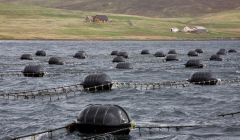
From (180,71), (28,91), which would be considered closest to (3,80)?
(28,91)

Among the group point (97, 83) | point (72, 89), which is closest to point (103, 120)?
point (97, 83)

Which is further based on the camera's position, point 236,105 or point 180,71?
point 180,71

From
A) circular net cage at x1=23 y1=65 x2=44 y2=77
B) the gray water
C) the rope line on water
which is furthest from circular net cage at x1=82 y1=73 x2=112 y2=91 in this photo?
circular net cage at x1=23 y1=65 x2=44 y2=77

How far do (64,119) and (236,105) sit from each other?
20.0 meters

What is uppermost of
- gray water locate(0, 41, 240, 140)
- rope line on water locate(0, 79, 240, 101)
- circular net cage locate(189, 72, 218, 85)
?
circular net cage locate(189, 72, 218, 85)

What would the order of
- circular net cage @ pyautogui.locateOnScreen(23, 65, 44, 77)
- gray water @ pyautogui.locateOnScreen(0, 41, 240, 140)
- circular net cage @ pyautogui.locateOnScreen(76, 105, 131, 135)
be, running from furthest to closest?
circular net cage @ pyautogui.locateOnScreen(23, 65, 44, 77), gray water @ pyautogui.locateOnScreen(0, 41, 240, 140), circular net cage @ pyautogui.locateOnScreen(76, 105, 131, 135)

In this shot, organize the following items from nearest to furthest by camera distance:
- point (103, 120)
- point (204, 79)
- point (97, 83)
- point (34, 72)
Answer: point (103, 120), point (97, 83), point (204, 79), point (34, 72)

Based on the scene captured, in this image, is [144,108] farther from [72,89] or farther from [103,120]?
[72,89]

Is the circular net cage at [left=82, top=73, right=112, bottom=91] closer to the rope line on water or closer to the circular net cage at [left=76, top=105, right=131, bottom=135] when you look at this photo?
the rope line on water

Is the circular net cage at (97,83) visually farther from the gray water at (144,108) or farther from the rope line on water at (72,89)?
the gray water at (144,108)

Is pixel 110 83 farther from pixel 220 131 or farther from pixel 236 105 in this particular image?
pixel 220 131

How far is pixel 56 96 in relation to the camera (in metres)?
62.3

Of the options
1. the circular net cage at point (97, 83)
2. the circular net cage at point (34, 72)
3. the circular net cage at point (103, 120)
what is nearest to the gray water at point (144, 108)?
the circular net cage at point (103, 120)

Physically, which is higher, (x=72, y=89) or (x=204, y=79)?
(x=204, y=79)
